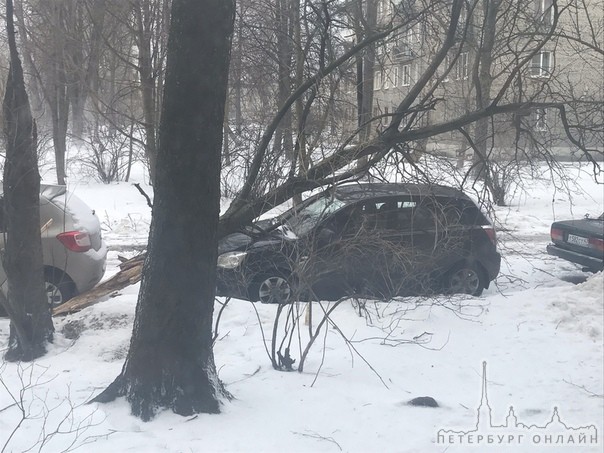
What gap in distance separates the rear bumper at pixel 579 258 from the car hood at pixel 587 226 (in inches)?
13.4

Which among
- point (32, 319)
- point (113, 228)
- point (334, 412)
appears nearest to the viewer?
point (334, 412)

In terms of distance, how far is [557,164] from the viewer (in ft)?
19.9

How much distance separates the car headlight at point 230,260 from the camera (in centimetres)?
742

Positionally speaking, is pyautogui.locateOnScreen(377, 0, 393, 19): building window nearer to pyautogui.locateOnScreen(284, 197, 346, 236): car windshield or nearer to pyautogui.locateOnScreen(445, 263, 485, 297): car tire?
pyautogui.locateOnScreen(284, 197, 346, 236): car windshield

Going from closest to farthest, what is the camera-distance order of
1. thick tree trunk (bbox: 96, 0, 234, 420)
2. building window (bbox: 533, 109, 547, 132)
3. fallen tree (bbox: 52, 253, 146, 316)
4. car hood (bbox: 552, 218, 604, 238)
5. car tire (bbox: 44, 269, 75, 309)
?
thick tree trunk (bbox: 96, 0, 234, 420) < building window (bbox: 533, 109, 547, 132) < fallen tree (bbox: 52, 253, 146, 316) < car tire (bbox: 44, 269, 75, 309) < car hood (bbox: 552, 218, 604, 238)

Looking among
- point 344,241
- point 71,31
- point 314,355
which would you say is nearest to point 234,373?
point 314,355

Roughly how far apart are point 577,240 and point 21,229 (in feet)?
26.0

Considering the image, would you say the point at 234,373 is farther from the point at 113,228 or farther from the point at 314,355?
the point at 113,228

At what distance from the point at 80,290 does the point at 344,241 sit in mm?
3718

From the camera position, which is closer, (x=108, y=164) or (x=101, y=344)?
(x=101, y=344)

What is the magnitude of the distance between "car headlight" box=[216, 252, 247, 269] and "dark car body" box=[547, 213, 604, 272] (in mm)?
5430

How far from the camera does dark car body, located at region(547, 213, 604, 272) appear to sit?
9.68 meters

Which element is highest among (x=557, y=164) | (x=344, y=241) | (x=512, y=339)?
(x=557, y=164)

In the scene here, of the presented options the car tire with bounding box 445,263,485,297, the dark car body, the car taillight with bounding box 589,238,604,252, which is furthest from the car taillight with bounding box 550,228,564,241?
the car tire with bounding box 445,263,485,297
